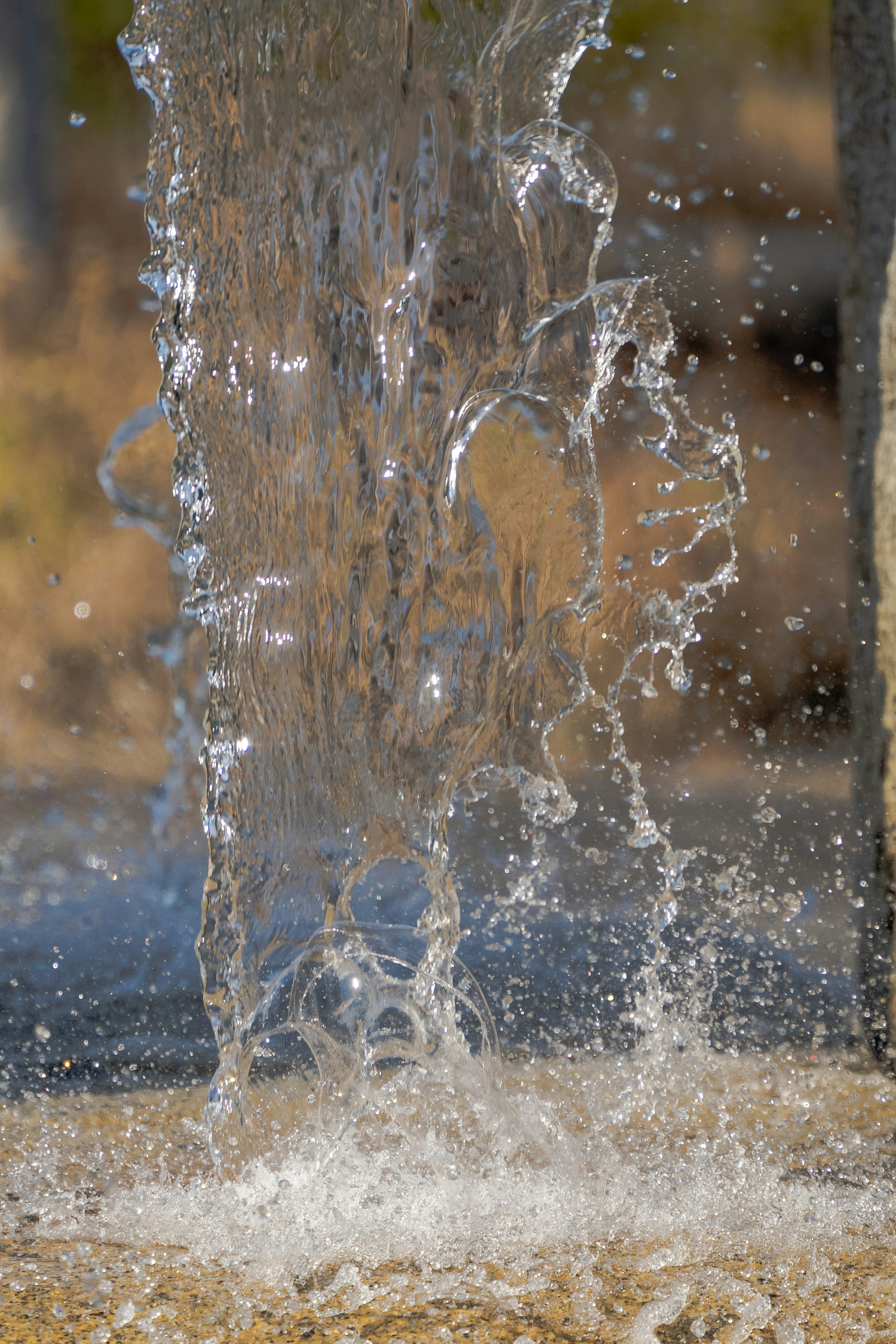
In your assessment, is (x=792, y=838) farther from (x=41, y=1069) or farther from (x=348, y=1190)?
(x=348, y=1190)

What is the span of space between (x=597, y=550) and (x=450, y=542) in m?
0.17

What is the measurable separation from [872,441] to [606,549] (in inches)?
116

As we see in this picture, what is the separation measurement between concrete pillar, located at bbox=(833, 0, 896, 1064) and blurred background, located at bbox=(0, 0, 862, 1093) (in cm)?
129

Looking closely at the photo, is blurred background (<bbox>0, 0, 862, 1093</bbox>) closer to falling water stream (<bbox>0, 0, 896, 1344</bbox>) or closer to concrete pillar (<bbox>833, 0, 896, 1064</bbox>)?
concrete pillar (<bbox>833, 0, 896, 1064</bbox>)

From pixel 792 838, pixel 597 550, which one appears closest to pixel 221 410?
pixel 597 550

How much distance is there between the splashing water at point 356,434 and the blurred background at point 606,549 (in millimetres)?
1615

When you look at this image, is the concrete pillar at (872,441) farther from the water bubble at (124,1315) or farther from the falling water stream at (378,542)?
the water bubble at (124,1315)

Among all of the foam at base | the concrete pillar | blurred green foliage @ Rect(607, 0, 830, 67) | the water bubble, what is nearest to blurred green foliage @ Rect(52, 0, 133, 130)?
blurred green foliage @ Rect(607, 0, 830, 67)

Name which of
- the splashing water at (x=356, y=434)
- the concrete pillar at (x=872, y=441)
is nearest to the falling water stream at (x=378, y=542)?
the splashing water at (x=356, y=434)

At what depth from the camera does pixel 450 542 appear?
1487 mm

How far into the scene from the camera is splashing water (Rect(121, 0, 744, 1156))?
1439 mm

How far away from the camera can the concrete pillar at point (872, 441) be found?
5.61 feet

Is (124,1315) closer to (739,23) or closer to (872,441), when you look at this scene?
(872,441)

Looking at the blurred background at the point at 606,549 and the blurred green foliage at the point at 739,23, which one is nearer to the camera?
the blurred background at the point at 606,549
